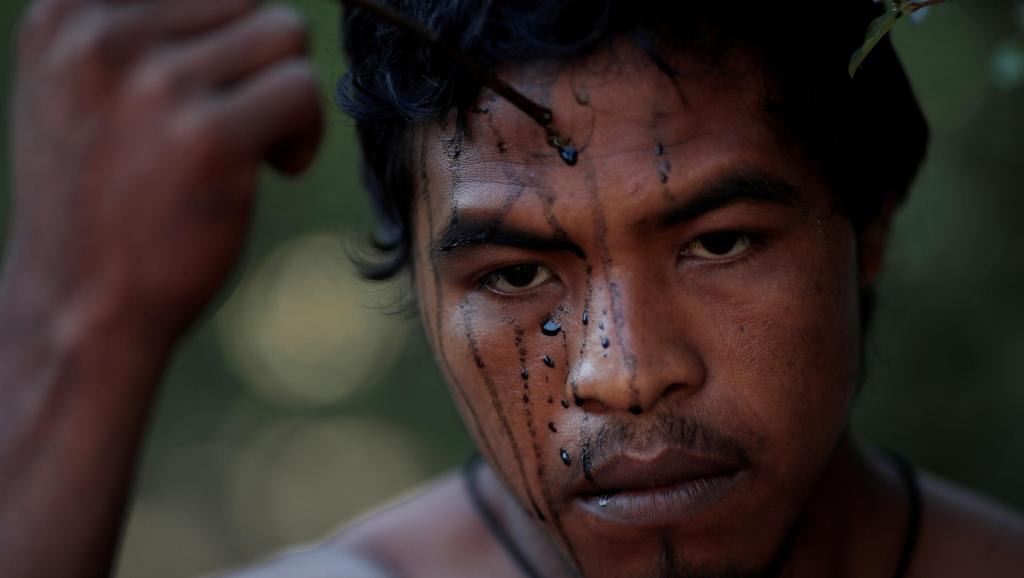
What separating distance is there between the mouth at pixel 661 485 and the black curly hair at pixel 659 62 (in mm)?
569

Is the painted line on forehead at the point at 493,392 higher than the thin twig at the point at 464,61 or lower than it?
lower

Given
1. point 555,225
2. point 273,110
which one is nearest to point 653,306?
point 555,225

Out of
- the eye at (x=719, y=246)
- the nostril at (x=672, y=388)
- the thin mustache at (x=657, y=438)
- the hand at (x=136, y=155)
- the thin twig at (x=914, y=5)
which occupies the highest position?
the hand at (x=136, y=155)

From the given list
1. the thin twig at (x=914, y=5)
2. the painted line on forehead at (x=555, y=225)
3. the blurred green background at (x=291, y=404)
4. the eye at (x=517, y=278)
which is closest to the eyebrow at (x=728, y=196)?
the painted line on forehead at (x=555, y=225)

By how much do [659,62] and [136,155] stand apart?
887 millimetres

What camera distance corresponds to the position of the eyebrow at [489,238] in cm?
187

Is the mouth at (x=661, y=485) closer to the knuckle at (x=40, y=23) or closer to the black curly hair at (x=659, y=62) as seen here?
the black curly hair at (x=659, y=62)

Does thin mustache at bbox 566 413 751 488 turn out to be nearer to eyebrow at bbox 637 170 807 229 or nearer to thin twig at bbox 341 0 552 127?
eyebrow at bbox 637 170 807 229

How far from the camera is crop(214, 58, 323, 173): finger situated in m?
1.29

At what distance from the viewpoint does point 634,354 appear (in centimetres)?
176

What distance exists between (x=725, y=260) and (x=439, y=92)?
0.55 metres

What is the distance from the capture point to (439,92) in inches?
77.9

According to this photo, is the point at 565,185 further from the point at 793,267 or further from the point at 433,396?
the point at 433,396

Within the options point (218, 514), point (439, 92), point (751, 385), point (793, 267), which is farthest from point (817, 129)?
point (218, 514)
